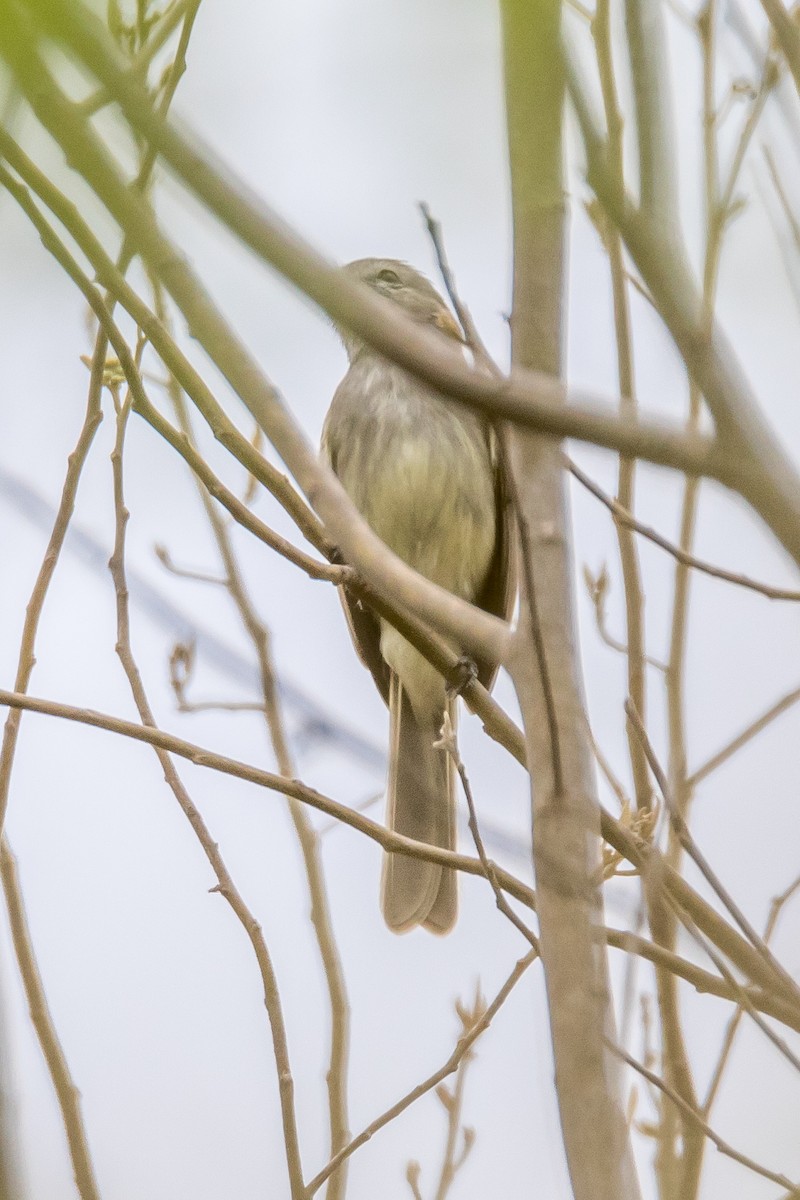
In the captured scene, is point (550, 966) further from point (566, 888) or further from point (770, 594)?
point (770, 594)

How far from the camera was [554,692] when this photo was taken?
1616 millimetres

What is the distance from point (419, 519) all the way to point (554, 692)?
3.50 meters

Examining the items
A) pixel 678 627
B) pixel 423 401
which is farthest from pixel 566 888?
pixel 423 401

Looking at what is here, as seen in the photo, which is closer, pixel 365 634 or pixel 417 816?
pixel 417 816

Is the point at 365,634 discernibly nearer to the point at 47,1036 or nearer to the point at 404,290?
the point at 404,290

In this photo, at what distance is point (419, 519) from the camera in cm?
509

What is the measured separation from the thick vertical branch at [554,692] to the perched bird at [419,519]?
3.22 m

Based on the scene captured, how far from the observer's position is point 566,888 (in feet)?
4.92

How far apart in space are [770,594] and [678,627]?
1.04m

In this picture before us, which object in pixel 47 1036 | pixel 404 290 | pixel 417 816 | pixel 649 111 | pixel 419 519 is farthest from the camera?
pixel 404 290

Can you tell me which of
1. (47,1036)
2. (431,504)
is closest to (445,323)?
(431,504)

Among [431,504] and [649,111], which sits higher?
[431,504]

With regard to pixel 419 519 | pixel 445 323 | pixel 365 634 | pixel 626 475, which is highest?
pixel 445 323

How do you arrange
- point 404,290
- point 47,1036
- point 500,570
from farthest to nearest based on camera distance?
point 404,290, point 500,570, point 47,1036
